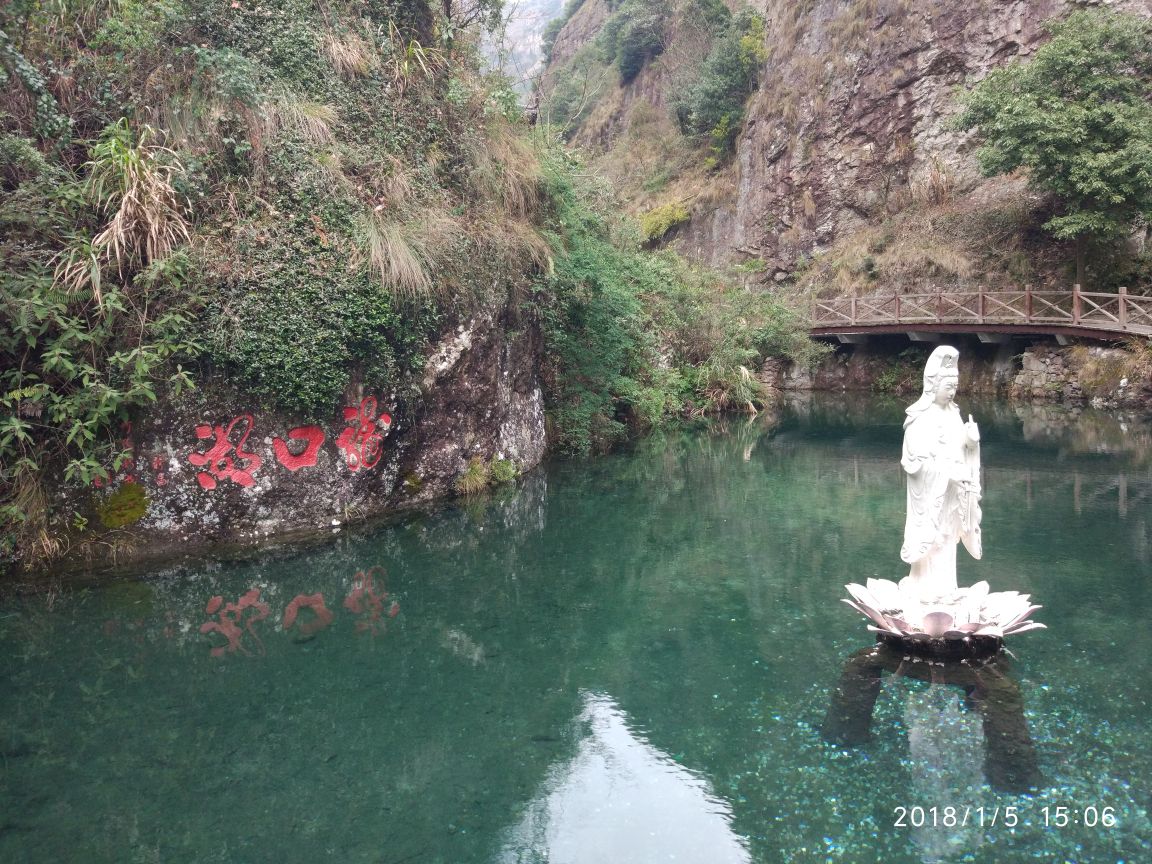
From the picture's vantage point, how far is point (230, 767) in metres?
4.55

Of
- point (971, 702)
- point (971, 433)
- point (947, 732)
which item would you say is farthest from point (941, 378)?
point (947, 732)

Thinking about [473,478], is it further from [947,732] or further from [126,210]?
[947,732]

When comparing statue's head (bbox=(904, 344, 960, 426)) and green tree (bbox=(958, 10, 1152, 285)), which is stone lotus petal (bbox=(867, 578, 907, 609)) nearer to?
statue's head (bbox=(904, 344, 960, 426))

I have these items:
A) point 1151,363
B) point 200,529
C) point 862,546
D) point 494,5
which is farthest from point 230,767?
point 1151,363

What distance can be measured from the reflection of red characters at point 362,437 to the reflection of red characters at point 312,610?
7.93ft

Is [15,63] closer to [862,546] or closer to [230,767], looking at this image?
[230,767]

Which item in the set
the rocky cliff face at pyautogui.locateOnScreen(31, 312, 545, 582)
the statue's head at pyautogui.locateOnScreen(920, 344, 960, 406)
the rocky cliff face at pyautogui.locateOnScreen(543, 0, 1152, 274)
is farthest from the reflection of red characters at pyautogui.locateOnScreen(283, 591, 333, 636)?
the rocky cliff face at pyautogui.locateOnScreen(543, 0, 1152, 274)

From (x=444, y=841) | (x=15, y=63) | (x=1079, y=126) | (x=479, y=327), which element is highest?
(x=1079, y=126)

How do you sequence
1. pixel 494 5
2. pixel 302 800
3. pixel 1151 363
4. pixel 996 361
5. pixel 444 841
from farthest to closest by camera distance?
pixel 996 361
pixel 1151 363
pixel 494 5
pixel 302 800
pixel 444 841

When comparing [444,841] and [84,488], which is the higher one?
[84,488]

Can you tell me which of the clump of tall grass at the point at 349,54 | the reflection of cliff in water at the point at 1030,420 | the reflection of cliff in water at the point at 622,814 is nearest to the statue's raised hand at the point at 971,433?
the reflection of cliff in water at the point at 622,814

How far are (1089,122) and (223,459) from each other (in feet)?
66.1

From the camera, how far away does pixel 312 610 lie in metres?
7.08

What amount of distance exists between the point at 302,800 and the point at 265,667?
190cm
